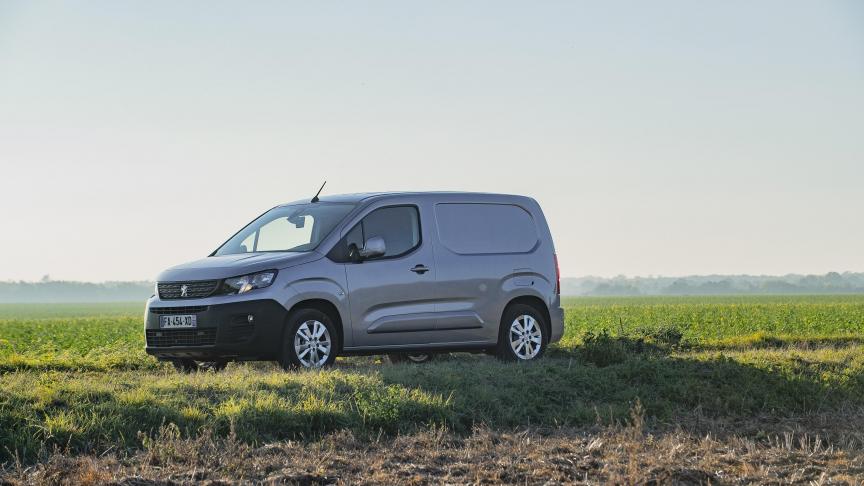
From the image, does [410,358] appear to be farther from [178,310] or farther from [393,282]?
[178,310]

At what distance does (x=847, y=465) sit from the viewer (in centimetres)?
902

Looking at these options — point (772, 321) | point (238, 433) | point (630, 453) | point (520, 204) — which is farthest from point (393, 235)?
point (772, 321)

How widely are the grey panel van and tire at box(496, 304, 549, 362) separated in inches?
0.6

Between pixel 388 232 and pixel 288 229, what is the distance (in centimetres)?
136

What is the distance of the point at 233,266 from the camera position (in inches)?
552

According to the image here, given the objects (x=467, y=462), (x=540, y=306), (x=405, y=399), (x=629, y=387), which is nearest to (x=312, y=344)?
(x=405, y=399)

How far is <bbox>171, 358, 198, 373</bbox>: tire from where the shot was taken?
15.1 m

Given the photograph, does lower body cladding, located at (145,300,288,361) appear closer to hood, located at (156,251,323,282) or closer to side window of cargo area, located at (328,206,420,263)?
hood, located at (156,251,323,282)

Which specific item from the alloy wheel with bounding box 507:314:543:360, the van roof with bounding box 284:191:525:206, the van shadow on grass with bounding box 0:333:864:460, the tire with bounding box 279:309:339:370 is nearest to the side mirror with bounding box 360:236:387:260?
the van roof with bounding box 284:191:525:206

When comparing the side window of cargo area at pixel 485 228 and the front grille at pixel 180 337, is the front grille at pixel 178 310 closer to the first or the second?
the front grille at pixel 180 337

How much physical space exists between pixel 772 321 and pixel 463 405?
2765cm

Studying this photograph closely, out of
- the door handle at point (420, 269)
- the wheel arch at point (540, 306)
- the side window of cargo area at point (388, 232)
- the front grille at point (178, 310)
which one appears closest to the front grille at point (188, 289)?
the front grille at point (178, 310)

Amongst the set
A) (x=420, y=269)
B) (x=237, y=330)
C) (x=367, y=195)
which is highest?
(x=367, y=195)

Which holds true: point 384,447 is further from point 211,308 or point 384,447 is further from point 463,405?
point 211,308
